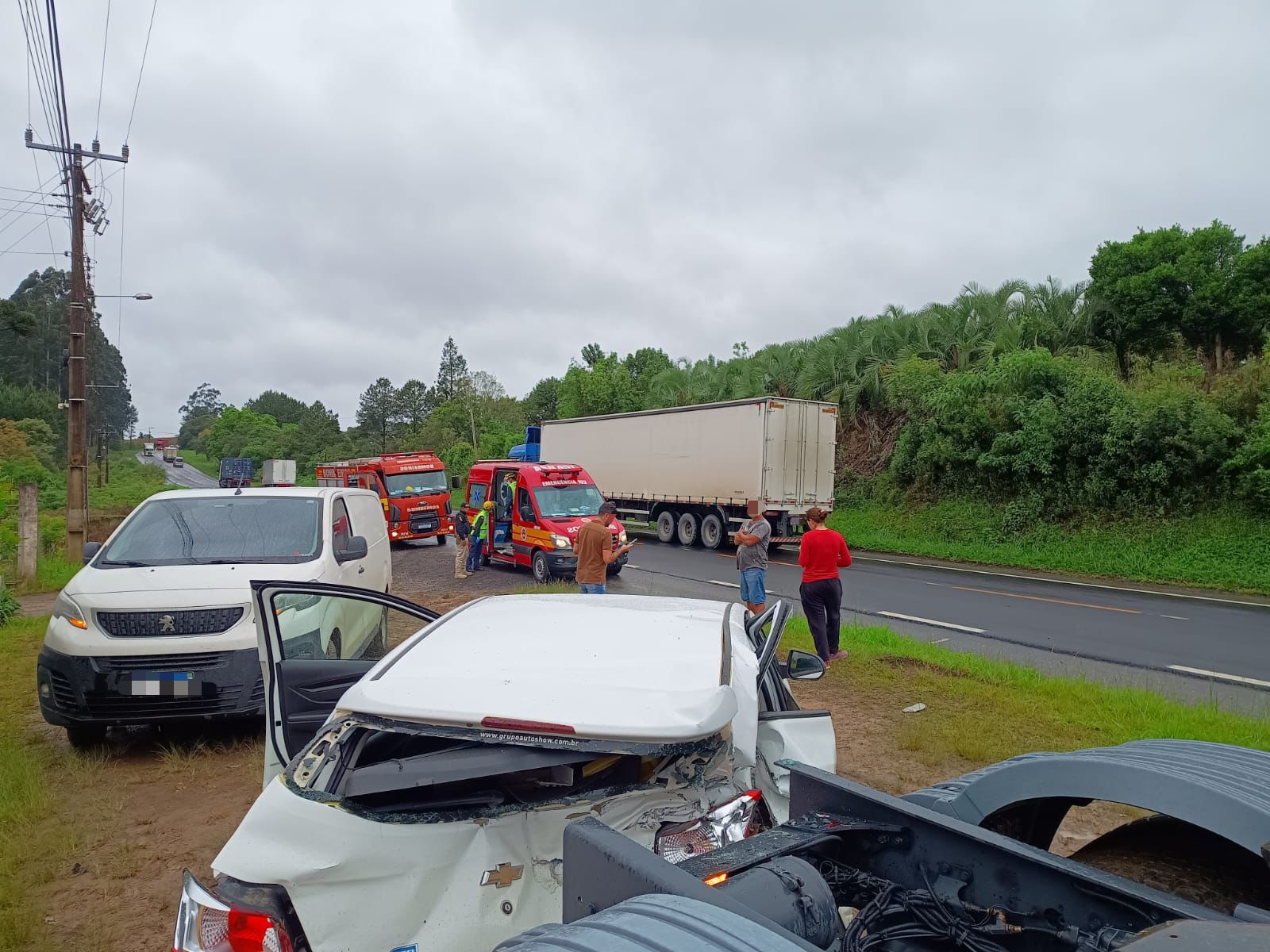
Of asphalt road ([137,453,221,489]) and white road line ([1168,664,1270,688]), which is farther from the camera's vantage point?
asphalt road ([137,453,221,489])

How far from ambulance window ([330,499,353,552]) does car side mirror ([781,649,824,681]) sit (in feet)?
14.7

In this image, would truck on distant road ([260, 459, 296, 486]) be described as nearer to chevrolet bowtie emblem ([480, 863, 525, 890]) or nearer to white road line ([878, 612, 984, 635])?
white road line ([878, 612, 984, 635])

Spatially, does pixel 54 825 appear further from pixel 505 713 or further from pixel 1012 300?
pixel 1012 300

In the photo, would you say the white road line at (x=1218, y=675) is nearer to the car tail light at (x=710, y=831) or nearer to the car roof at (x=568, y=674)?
the car roof at (x=568, y=674)

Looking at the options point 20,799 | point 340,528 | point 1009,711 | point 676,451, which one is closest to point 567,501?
point 676,451

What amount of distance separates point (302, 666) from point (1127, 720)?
603 centimetres

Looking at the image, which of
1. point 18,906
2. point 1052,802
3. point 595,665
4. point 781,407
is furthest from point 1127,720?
point 781,407

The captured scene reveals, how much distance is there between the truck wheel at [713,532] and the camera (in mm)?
22438

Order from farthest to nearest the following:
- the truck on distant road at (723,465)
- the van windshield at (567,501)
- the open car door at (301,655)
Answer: the truck on distant road at (723,465) → the van windshield at (567,501) → the open car door at (301,655)

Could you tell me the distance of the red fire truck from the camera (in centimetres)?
2400

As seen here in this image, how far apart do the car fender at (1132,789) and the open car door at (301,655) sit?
2.24m

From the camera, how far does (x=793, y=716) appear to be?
2.92 m

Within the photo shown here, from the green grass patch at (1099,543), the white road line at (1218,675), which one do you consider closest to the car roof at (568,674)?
the white road line at (1218,675)

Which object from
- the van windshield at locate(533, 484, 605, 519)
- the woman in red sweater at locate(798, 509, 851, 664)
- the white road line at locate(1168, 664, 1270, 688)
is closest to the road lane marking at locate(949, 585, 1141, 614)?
the white road line at locate(1168, 664, 1270, 688)
